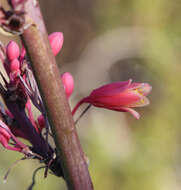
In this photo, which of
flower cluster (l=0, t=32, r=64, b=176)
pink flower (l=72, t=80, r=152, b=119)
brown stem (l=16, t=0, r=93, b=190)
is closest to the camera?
brown stem (l=16, t=0, r=93, b=190)

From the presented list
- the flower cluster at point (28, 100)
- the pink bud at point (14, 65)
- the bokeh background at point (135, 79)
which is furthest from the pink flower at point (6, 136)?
the bokeh background at point (135, 79)

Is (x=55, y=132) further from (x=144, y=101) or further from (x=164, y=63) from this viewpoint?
(x=164, y=63)

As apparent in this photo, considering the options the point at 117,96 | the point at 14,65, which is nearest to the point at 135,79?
the point at 117,96

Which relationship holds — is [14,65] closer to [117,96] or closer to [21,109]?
[21,109]

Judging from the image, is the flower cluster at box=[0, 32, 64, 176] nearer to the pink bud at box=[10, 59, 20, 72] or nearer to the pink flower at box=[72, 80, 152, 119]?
the pink bud at box=[10, 59, 20, 72]

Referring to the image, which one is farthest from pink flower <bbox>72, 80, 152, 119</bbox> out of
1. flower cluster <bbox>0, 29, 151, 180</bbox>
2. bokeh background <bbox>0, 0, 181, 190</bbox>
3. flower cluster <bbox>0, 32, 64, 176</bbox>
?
bokeh background <bbox>0, 0, 181, 190</bbox>

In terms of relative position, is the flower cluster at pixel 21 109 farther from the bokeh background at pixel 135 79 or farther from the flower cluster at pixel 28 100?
the bokeh background at pixel 135 79

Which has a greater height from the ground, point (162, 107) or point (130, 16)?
point (130, 16)

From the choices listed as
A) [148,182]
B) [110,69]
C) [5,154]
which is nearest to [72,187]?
[5,154]
